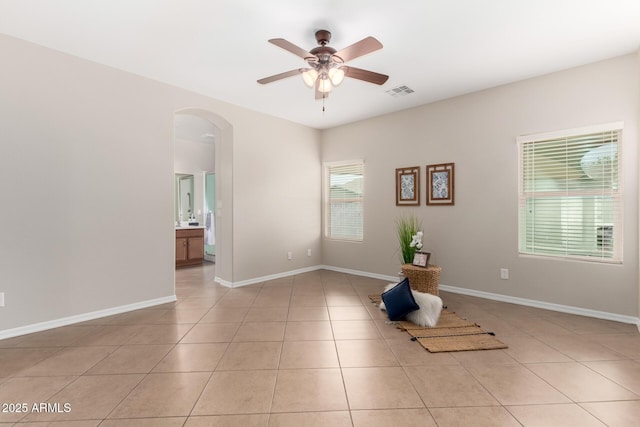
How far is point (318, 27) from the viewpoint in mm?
2676

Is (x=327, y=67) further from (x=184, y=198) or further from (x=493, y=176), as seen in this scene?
(x=184, y=198)

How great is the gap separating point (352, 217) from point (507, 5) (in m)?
3.86

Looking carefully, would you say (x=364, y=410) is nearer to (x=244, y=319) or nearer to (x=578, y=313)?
(x=244, y=319)

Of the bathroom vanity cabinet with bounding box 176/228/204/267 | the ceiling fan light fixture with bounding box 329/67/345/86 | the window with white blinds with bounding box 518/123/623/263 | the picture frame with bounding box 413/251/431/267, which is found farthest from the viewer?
the bathroom vanity cabinet with bounding box 176/228/204/267

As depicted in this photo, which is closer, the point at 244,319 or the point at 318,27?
the point at 318,27

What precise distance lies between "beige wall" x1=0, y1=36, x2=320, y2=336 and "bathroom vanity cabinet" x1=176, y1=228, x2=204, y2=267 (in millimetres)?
2338

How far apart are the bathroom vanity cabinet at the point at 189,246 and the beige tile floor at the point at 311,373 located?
120 inches

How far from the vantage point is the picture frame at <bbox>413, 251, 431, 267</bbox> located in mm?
3985

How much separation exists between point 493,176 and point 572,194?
85cm

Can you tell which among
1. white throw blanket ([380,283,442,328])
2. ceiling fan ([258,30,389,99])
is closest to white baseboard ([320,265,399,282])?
white throw blanket ([380,283,442,328])

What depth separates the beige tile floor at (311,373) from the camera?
5.87 feet

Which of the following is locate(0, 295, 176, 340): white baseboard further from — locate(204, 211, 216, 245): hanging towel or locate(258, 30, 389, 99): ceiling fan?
locate(204, 211, 216, 245): hanging towel

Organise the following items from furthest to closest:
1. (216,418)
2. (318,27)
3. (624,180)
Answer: (624,180)
(318,27)
(216,418)

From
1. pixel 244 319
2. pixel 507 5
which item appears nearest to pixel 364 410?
pixel 244 319
